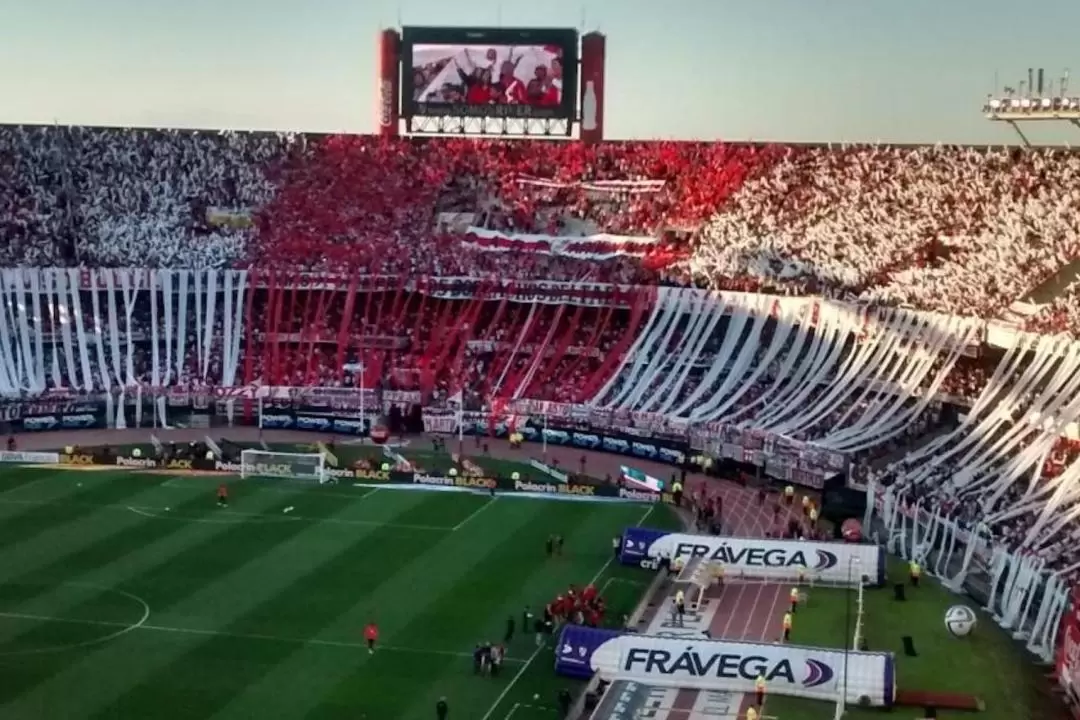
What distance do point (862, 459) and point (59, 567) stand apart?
25.1 metres

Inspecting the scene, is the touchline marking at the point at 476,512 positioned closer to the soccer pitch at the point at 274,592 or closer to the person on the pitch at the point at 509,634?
the soccer pitch at the point at 274,592

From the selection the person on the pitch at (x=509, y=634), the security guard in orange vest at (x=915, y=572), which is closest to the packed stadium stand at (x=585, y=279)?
the security guard in orange vest at (x=915, y=572)

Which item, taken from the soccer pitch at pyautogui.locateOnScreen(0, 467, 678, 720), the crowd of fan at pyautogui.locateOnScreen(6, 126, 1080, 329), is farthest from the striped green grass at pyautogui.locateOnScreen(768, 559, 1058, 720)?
the crowd of fan at pyautogui.locateOnScreen(6, 126, 1080, 329)

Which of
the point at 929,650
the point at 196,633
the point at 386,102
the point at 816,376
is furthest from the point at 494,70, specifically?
the point at 929,650

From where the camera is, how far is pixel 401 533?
40.8 metres

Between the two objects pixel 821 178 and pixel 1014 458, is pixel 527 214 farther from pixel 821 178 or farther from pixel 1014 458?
pixel 1014 458

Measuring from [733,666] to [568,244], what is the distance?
4062 centimetres

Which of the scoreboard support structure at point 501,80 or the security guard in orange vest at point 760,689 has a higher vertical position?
the scoreboard support structure at point 501,80

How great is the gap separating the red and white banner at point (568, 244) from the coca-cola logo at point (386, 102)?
8.83m

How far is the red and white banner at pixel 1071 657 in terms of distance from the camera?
27422mm

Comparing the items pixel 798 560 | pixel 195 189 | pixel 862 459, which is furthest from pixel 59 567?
pixel 195 189

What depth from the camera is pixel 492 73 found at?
2753 inches

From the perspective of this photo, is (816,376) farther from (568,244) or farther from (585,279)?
(568,244)

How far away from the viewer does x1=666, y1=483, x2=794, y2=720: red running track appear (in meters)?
27.7
